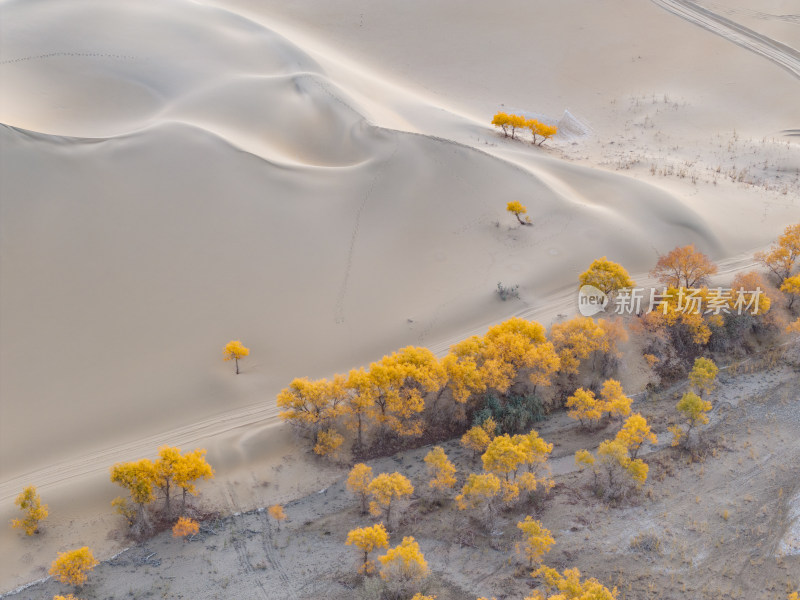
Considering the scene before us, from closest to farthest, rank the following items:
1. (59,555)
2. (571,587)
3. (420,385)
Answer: (571,587), (59,555), (420,385)

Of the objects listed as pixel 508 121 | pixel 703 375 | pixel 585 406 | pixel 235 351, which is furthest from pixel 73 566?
pixel 508 121

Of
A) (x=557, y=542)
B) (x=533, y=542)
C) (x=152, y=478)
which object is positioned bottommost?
(x=557, y=542)

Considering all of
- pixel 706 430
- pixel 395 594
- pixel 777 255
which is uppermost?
pixel 777 255

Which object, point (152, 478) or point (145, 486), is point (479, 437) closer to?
point (152, 478)

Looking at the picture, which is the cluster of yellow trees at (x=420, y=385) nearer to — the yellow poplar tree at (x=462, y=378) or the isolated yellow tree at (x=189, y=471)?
the yellow poplar tree at (x=462, y=378)

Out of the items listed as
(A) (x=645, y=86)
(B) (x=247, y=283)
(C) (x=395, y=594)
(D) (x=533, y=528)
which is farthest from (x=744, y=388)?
(A) (x=645, y=86)

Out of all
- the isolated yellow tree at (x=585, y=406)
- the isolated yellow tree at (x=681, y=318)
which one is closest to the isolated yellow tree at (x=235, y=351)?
the isolated yellow tree at (x=585, y=406)

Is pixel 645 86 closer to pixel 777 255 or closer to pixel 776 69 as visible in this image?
pixel 776 69

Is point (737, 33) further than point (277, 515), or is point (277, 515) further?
point (737, 33)
